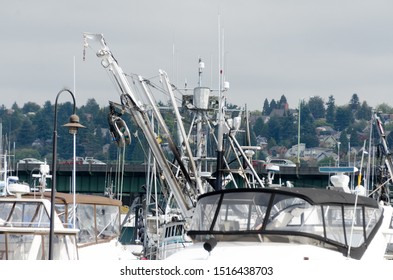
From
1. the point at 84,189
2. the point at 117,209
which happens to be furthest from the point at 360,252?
the point at 84,189

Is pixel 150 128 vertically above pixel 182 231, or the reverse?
pixel 150 128

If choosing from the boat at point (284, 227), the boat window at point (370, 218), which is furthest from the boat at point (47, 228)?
the boat window at point (370, 218)

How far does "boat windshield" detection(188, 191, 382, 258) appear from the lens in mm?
28109

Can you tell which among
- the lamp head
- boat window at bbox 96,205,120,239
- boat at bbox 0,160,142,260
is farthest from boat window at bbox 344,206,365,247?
boat window at bbox 96,205,120,239

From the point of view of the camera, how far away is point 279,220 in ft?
93.0

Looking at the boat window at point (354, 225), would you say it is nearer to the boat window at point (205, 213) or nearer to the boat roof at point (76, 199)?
the boat window at point (205, 213)

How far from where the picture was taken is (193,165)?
5475 cm

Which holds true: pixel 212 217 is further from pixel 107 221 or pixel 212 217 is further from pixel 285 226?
pixel 107 221

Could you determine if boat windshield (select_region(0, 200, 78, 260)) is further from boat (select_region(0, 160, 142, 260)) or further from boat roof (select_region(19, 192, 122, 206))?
boat roof (select_region(19, 192, 122, 206))

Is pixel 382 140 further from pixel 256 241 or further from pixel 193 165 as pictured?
pixel 256 241

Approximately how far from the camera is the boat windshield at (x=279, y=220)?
1107 inches

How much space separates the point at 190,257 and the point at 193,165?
27302 millimetres

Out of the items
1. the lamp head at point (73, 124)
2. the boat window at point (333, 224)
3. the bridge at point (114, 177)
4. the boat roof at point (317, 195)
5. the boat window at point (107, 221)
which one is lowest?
the bridge at point (114, 177)

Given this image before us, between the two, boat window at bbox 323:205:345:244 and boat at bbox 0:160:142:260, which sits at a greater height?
boat window at bbox 323:205:345:244
